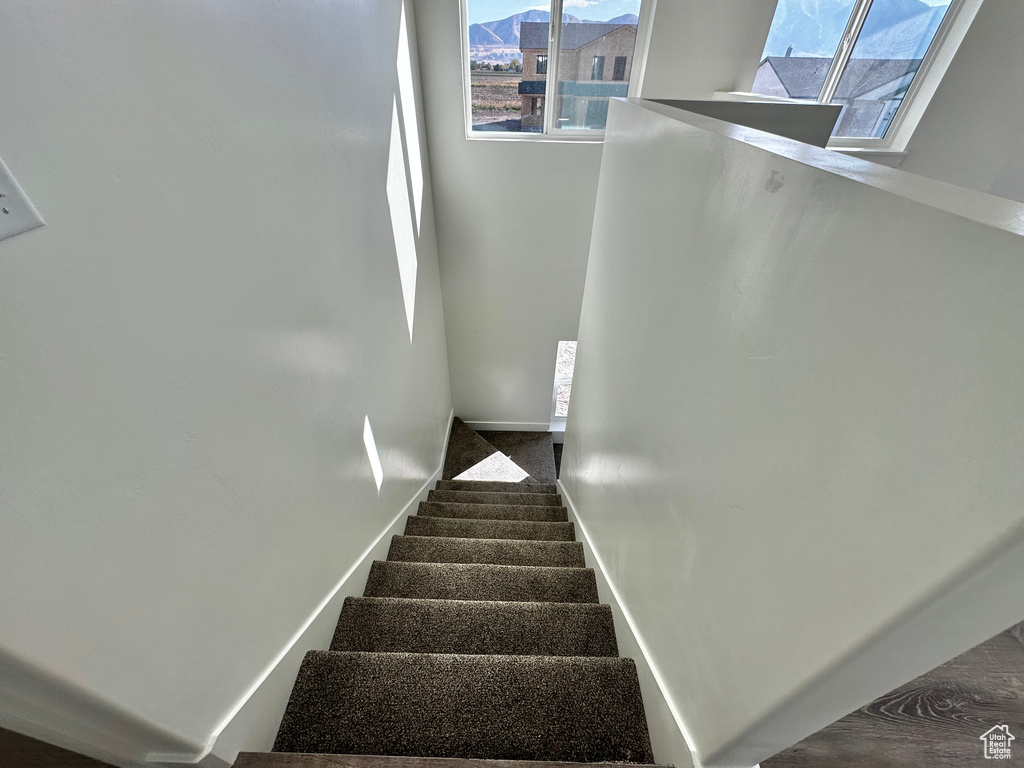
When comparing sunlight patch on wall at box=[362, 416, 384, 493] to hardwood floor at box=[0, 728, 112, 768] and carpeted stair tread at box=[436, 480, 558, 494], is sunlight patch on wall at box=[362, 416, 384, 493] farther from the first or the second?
carpeted stair tread at box=[436, 480, 558, 494]

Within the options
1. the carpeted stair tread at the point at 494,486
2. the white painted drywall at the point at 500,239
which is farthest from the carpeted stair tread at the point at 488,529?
the white painted drywall at the point at 500,239

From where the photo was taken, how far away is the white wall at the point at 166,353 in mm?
544

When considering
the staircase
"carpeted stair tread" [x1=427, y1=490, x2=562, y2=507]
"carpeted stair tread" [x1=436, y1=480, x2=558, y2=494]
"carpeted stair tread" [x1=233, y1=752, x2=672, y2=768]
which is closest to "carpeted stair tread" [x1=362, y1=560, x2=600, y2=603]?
the staircase

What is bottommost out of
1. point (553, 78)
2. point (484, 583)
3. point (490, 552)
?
point (490, 552)

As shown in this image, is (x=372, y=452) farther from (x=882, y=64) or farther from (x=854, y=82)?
(x=882, y=64)

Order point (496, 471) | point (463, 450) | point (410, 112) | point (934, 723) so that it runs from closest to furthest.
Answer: point (934, 723) → point (410, 112) → point (496, 471) → point (463, 450)

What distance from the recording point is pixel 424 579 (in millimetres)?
1897

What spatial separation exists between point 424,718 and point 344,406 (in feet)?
3.23

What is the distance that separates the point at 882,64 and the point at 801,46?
651 mm

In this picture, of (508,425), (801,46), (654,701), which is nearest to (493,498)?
(508,425)

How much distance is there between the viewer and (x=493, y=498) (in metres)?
3.47

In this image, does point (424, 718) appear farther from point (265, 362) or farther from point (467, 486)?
point (467, 486)

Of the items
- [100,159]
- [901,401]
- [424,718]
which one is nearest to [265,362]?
[100,159]

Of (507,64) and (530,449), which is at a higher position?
(507,64)
